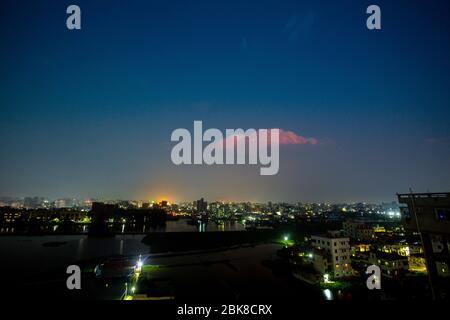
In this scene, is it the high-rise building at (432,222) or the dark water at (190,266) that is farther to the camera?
the dark water at (190,266)

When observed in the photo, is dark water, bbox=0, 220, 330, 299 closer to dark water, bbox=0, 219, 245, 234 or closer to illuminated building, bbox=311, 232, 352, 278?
illuminated building, bbox=311, 232, 352, 278

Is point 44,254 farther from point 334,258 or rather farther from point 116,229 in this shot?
point 334,258

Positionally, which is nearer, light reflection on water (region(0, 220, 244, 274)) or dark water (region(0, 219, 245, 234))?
light reflection on water (region(0, 220, 244, 274))

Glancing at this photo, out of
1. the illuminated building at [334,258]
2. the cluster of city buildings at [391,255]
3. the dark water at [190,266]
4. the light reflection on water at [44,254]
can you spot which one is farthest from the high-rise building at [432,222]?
the light reflection on water at [44,254]

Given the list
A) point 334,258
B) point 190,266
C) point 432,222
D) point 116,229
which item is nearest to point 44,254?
point 190,266

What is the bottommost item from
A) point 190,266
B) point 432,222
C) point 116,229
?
point 116,229

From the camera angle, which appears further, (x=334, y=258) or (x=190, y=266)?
(x=190, y=266)

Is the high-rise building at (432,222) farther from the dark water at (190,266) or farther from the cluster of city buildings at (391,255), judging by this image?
the dark water at (190,266)

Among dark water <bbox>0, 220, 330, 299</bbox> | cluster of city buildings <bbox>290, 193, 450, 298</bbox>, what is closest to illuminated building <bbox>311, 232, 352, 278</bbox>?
cluster of city buildings <bbox>290, 193, 450, 298</bbox>

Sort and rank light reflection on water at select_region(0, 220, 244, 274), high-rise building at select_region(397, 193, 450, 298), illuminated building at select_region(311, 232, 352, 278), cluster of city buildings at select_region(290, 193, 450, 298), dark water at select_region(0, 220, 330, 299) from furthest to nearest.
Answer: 1. light reflection on water at select_region(0, 220, 244, 274)
2. illuminated building at select_region(311, 232, 352, 278)
3. dark water at select_region(0, 220, 330, 299)
4. cluster of city buildings at select_region(290, 193, 450, 298)
5. high-rise building at select_region(397, 193, 450, 298)

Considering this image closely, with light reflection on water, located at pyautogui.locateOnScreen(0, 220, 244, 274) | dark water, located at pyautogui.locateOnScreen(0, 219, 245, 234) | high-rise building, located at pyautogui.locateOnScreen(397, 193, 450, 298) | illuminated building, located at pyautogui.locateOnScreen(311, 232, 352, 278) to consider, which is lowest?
dark water, located at pyautogui.locateOnScreen(0, 219, 245, 234)

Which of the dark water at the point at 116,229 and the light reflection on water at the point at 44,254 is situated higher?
the light reflection on water at the point at 44,254
